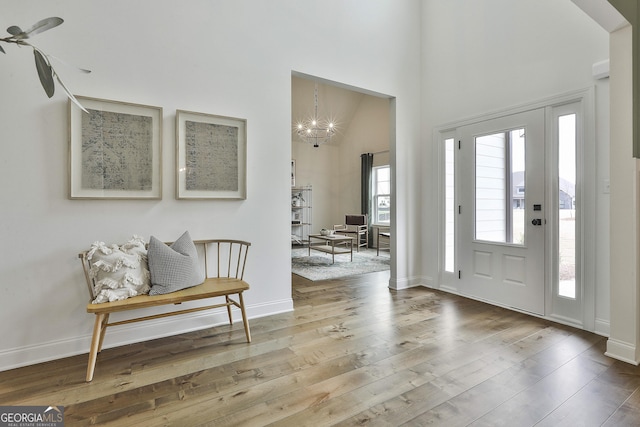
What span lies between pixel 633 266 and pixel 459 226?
1.69 meters

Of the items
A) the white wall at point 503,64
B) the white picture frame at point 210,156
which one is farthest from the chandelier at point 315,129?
the white picture frame at point 210,156

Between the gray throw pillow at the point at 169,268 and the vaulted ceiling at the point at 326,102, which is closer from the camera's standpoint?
the gray throw pillow at the point at 169,268

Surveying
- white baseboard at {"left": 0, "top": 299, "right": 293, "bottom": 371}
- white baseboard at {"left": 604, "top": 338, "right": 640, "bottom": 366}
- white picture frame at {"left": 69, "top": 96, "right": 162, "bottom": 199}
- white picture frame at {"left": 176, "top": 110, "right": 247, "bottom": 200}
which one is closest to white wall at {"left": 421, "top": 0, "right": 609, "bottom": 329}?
white baseboard at {"left": 604, "top": 338, "right": 640, "bottom": 366}

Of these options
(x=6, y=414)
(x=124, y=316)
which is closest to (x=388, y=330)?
(x=124, y=316)

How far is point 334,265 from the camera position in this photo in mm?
5781

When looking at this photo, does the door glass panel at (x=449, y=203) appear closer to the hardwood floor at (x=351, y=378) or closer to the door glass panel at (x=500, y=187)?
the door glass panel at (x=500, y=187)

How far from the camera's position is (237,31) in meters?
2.98

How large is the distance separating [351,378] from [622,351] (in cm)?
193

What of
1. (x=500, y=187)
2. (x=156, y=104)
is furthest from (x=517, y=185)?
(x=156, y=104)

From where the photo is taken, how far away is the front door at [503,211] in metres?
3.14

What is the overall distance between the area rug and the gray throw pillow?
8.07 feet

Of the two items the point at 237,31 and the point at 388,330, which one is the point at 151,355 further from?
the point at 237,31

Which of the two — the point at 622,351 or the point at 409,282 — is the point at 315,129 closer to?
the point at 409,282

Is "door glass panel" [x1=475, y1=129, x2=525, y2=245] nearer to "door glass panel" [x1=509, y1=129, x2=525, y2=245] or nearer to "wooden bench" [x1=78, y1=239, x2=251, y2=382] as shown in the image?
"door glass panel" [x1=509, y1=129, x2=525, y2=245]
